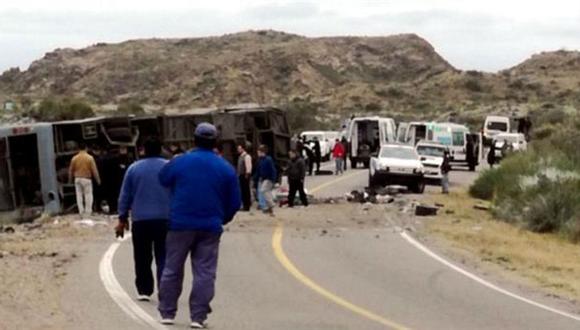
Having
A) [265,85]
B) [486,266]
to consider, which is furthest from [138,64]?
[486,266]

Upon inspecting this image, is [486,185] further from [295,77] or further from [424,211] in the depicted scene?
[295,77]

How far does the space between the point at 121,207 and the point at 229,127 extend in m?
21.5

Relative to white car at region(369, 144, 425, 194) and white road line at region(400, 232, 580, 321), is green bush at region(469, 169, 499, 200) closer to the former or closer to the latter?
white car at region(369, 144, 425, 194)

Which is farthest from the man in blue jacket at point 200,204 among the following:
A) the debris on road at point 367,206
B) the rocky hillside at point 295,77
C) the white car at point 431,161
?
the rocky hillside at point 295,77

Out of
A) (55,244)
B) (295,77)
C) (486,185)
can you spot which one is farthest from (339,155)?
(295,77)

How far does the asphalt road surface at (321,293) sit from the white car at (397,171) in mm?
16527

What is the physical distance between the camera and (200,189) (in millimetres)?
11227

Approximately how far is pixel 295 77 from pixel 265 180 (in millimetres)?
119589

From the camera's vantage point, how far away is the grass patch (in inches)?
771

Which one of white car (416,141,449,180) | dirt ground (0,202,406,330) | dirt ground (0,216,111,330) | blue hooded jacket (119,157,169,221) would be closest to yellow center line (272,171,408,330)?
dirt ground (0,202,406,330)

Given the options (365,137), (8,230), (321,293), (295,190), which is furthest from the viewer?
(365,137)

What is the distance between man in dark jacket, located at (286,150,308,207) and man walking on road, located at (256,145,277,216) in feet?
Answer: 3.96

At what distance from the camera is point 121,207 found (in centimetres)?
1309

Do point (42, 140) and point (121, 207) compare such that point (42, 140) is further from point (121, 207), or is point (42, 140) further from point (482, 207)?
point (121, 207)
